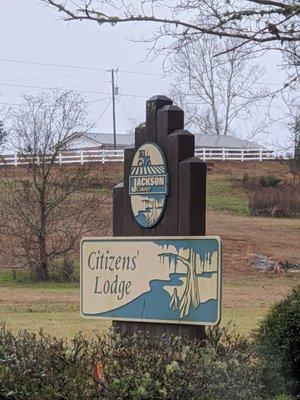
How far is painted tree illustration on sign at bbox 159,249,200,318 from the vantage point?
618 cm

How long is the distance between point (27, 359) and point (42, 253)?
22.6 metres

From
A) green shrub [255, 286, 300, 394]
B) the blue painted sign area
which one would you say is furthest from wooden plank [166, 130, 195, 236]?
green shrub [255, 286, 300, 394]

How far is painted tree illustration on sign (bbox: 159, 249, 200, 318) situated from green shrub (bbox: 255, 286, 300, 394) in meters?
0.68

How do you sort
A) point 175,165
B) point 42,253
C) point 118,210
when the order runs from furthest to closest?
point 42,253 → point 118,210 → point 175,165

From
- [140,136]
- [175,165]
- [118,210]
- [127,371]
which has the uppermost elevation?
[140,136]

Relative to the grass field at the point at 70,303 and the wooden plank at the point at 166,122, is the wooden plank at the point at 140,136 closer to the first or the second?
the wooden plank at the point at 166,122

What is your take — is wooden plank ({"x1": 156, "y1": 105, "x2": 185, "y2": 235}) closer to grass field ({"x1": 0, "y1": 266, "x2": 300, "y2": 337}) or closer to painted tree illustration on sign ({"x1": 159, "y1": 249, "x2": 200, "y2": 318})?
painted tree illustration on sign ({"x1": 159, "y1": 249, "x2": 200, "y2": 318})

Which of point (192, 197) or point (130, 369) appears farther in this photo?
point (192, 197)

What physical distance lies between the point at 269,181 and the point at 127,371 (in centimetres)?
4798

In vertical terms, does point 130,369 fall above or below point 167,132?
below

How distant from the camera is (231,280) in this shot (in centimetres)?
2827

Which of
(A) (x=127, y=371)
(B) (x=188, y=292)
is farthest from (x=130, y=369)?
(B) (x=188, y=292)

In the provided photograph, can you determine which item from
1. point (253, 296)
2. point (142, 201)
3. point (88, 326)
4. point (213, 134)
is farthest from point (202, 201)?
point (213, 134)

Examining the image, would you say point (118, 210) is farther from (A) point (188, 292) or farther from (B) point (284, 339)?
(B) point (284, 339)
